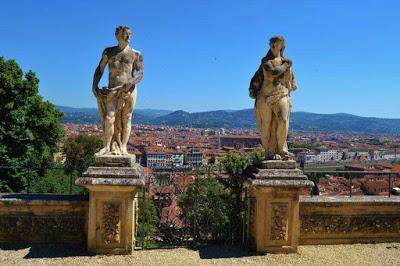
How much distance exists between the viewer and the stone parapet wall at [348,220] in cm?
739

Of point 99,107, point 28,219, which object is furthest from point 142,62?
point 28,219

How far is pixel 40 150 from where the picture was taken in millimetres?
19312

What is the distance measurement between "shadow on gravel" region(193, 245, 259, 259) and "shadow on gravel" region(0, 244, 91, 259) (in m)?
1.91

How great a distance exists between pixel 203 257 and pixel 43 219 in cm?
274

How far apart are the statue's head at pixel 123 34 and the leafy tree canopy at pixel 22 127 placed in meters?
10.2

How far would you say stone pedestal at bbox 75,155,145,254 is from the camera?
649 cm

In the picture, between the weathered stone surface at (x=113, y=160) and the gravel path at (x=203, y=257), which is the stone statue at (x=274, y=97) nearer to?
the gravel path at (x=203, y=257)

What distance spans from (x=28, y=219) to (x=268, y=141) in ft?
14.0

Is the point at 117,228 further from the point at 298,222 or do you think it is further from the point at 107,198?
the point at 298,222

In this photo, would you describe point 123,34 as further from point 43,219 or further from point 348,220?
point 348,220

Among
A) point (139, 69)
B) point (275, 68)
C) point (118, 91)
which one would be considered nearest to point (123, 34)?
point (139, 69)

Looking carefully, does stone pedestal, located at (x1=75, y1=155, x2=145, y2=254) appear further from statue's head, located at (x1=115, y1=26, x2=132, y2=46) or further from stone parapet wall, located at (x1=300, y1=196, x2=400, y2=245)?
stone parapet wall, located at (x1=300, y1=196, x2=400, y2=245)

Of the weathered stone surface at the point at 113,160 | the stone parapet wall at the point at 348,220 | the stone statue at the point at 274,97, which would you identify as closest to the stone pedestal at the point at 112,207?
the weathered stone surface at the point at 113,160

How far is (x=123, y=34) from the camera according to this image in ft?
22.3
